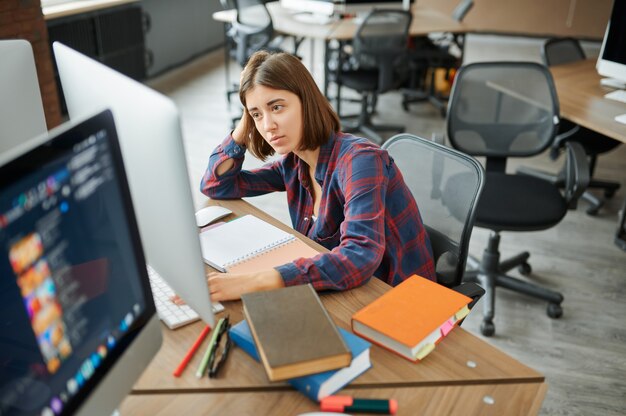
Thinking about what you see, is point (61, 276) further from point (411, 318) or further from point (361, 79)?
point (361, 79)

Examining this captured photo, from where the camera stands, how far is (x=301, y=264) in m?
1.29

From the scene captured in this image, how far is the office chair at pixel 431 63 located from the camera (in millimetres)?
4707

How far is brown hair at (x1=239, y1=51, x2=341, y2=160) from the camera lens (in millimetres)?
1468

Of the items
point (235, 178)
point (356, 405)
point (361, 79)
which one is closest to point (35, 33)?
point (361, 79)

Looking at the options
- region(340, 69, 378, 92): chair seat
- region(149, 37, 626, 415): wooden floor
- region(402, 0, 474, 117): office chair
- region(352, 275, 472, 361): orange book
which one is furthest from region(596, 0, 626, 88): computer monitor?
region(352, 275, 472, 361): orange book

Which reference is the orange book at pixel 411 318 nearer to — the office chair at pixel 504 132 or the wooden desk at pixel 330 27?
the office chair at pixel 504 132

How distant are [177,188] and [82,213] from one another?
0.50 ft

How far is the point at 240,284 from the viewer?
1267 millimetres

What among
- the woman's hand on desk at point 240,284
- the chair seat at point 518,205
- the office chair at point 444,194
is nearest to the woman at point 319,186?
the woman's hand on desk at point 240,284

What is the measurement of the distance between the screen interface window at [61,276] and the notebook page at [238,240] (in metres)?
0.56

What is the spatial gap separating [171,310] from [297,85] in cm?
64

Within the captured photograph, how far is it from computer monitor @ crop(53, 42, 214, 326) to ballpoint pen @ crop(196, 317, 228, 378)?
0.36 ft

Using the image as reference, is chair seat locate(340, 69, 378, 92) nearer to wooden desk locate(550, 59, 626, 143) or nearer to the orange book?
wooden desk locate(550, 59, 626, 143)

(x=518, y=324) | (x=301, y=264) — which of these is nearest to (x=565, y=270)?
(x=518, y=324)
